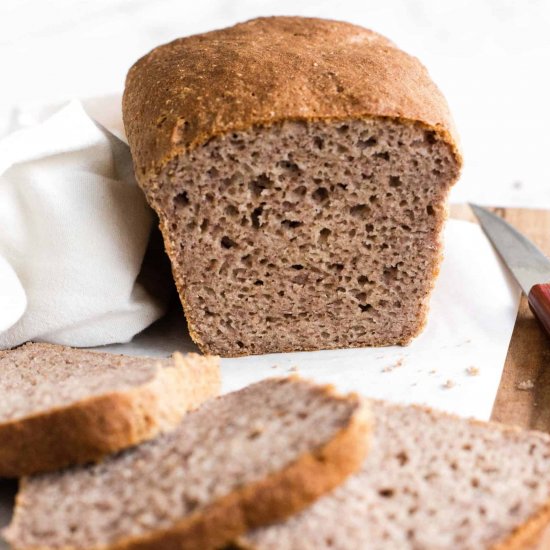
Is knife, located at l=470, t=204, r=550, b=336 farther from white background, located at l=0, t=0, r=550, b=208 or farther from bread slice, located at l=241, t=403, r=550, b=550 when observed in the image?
white background, located at l=0, t=0, r=550, b=208

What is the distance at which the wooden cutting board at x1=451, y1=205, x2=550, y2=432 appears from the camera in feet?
11.3

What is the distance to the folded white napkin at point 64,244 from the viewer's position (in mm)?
3846

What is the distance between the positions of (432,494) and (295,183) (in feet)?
4.31

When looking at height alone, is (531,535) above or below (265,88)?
below

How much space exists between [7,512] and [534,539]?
5.30 feet

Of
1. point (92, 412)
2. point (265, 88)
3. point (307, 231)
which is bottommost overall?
point (92, 412)

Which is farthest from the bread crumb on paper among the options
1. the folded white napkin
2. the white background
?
the white background

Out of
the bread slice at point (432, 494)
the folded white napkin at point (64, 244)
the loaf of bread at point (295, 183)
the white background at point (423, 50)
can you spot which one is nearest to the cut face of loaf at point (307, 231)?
the loaf of bread at point (295, 183)

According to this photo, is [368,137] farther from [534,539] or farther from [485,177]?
[485,177]

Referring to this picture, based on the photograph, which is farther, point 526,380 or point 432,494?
point 526,380

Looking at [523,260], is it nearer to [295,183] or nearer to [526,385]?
[526,385]

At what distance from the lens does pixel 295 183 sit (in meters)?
3.52

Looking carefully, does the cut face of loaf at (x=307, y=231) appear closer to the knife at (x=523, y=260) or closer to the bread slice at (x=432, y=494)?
the knife at (x=523, y=260)

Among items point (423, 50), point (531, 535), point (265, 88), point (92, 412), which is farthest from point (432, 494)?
point (423, 50)
